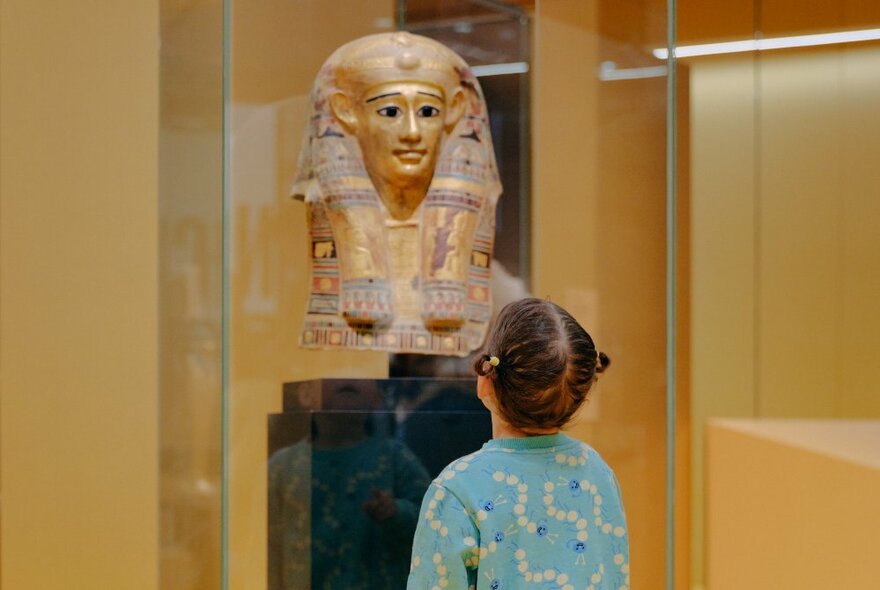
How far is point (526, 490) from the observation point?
5.04 feet

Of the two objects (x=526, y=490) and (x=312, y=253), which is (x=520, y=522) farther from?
(x=312, y=253)

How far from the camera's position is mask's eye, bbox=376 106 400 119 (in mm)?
3021

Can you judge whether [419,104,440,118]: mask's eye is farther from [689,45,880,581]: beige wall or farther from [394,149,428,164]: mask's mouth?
[689,45,880,581]: beige wall

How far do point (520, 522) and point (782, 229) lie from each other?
→ 200cm

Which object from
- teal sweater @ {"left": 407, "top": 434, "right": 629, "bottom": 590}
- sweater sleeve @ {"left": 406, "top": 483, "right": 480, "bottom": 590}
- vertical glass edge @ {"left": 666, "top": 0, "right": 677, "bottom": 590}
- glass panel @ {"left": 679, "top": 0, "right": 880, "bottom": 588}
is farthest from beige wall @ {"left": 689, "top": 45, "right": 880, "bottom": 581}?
sweater sleeve @ {"left": 406, "top": 483, "right": 480, "bottom": 590}

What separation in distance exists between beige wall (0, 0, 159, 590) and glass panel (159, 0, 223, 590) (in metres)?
0.05

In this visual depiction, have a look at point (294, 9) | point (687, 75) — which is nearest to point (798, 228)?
point (687, 75)

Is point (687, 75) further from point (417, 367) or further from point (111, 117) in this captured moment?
point (111, 117)

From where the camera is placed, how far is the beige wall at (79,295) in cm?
302

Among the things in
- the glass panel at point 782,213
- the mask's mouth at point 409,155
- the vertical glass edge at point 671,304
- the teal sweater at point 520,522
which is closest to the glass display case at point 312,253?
the vertical glass edge at point 671,304

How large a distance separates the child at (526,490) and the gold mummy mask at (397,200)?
4.54 feet

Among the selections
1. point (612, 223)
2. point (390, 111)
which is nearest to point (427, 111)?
point (390, 111)

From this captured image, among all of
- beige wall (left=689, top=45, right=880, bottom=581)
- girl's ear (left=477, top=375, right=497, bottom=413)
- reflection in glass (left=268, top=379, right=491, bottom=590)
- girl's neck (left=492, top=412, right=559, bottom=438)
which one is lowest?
reflection in glass (left=268, top=379, right=491, bottom=590)

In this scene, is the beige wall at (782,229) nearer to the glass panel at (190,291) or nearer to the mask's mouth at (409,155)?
the mask's mouth at (409,155)
